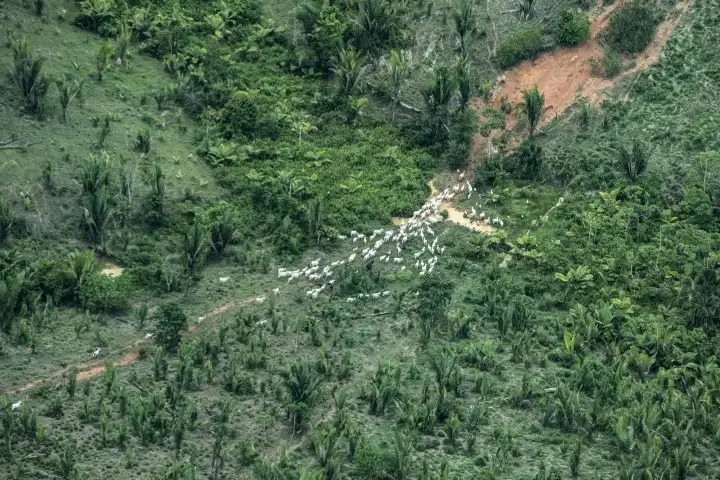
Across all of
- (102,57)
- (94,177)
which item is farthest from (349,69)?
(94,177)

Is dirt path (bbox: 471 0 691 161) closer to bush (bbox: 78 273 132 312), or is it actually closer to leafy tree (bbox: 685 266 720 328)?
leafy tree (bbox: 685 266 720 328)

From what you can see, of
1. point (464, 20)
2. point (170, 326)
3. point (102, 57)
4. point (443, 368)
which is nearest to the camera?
point (443, 368)

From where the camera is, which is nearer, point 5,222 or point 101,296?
point 101,296

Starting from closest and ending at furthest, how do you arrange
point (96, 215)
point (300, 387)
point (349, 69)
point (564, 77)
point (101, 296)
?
point (300, 387) < point (101, 296) < point (96, 215) < point (349, 69) < point (564, 77)

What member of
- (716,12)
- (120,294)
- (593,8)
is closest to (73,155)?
(120,294)

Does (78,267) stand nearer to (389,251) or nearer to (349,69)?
(389,251)

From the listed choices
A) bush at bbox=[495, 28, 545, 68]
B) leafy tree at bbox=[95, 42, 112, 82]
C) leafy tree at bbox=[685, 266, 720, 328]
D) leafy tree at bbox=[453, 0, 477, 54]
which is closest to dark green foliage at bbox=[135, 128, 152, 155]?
leafy tree at bbox=[95, 42, 112, 82]
